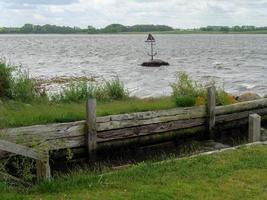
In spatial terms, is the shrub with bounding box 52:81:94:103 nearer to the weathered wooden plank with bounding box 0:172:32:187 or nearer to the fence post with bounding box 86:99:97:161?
the fence post with bounding box 86:99:97:161

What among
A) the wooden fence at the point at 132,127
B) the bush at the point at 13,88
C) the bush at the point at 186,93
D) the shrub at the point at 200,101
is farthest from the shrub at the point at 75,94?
the wooden fence at the point at 132,127

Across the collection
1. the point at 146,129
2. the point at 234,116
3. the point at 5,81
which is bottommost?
the point at 234,116

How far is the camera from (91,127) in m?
11.2

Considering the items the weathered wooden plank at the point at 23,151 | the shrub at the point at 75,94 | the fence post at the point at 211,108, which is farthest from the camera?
the shrub at the point at 75,94

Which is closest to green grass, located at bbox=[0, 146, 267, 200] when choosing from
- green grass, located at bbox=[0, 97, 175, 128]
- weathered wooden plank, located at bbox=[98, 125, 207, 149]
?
weathered wooden plank, located at bbox=[98, 125, 207, 149]

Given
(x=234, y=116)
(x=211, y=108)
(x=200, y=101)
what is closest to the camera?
(x=211, y=108)

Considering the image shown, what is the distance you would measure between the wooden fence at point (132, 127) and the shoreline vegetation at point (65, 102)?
0.69 metres

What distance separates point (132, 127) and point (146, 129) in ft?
1.67

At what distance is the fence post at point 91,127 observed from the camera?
1090 cm

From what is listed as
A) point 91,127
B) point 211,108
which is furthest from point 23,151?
point 211,108

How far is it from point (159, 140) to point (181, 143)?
78 cm

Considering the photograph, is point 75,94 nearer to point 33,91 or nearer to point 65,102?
point 65,102

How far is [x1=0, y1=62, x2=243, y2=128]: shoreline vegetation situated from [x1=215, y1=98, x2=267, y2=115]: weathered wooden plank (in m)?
0.53

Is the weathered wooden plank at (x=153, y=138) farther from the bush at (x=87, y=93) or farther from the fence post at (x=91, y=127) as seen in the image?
the bush at (x=87, y=93)
